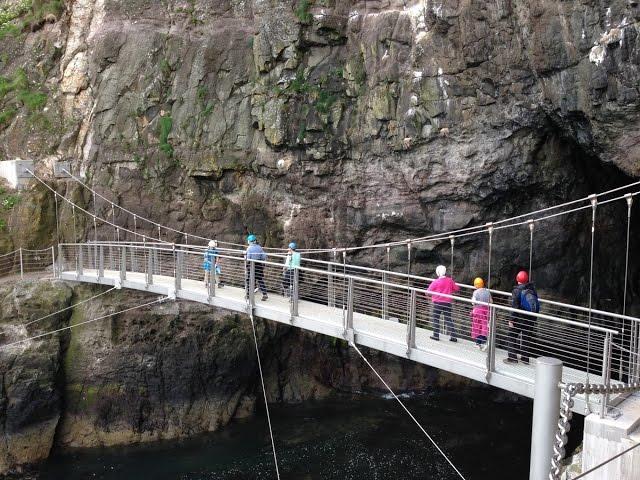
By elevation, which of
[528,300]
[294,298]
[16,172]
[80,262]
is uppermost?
[16,172]

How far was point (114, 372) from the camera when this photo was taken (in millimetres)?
13234

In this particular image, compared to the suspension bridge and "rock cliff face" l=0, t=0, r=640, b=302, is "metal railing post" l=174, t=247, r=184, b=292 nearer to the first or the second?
the suspension bridge

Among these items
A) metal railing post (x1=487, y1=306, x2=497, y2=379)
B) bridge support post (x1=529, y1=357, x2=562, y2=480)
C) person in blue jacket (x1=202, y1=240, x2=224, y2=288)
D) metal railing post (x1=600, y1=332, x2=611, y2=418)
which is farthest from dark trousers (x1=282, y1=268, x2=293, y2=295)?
bridge support post (x1=529, y1=357, x2=562, y2=480)

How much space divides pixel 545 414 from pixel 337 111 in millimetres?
10247

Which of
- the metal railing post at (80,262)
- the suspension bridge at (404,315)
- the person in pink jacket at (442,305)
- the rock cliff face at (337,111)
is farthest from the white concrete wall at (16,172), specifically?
the person in pink jacket at (442,305)

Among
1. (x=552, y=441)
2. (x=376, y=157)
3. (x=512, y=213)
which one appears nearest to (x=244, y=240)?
(x=376, y=157)

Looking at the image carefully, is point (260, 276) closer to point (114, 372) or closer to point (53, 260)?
point (114, 372)

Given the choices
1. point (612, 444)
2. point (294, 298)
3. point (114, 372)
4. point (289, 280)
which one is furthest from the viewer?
point (114, 372)

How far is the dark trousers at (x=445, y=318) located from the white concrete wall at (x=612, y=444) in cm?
247

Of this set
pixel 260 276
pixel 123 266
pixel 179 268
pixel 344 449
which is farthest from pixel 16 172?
pixel 344 449

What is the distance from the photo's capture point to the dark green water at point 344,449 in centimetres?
1154

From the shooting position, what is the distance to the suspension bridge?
614cm

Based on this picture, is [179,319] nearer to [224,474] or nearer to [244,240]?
[244,240]

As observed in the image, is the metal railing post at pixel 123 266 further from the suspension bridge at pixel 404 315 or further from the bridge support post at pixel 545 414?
the bridge support post at pixel 545 414
